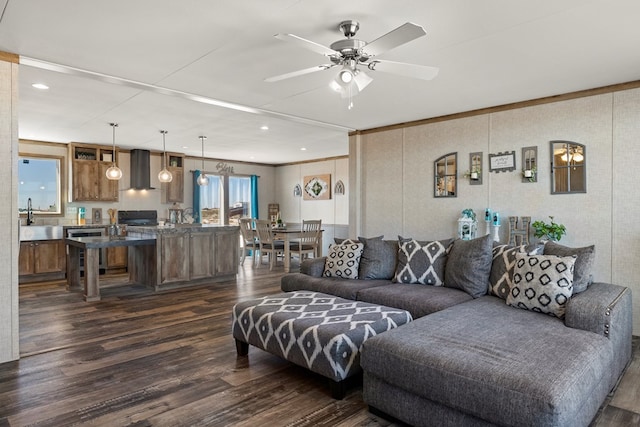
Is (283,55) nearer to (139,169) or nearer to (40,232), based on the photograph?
(40,232)

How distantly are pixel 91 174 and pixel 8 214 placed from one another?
4.95 metres

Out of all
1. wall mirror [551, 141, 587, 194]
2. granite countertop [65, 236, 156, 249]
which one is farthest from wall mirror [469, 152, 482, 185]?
granite countertop [65, 236, 156, 249]

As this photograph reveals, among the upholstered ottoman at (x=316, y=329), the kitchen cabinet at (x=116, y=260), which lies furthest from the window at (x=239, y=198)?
the upholstered ottoman at (x=316, y=329)

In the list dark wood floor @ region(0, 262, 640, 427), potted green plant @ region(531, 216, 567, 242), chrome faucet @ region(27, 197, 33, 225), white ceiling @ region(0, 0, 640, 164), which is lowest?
dark wood floor @ region(0, 262, 640, 427)

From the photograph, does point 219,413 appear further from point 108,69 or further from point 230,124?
point 230,124

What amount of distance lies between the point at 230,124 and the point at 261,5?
3647 mm

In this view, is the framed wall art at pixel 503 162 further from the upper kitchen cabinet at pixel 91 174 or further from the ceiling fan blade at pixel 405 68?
the upper kitchen cabinet at pixel 91 174

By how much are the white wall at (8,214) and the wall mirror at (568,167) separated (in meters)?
5.18

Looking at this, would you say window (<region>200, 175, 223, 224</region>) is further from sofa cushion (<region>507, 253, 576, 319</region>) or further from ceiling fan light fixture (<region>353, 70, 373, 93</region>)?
sofa cushion (<region>507, 253, 576, 319</region>)

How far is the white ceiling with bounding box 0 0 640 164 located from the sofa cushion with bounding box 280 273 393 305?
2.05 metres

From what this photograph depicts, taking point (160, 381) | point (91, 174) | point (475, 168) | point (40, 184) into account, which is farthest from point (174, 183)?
point (160, 381)

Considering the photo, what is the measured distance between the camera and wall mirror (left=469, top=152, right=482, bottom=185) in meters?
4.91

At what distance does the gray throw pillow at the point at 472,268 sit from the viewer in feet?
11.9

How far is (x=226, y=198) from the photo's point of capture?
1041cm
